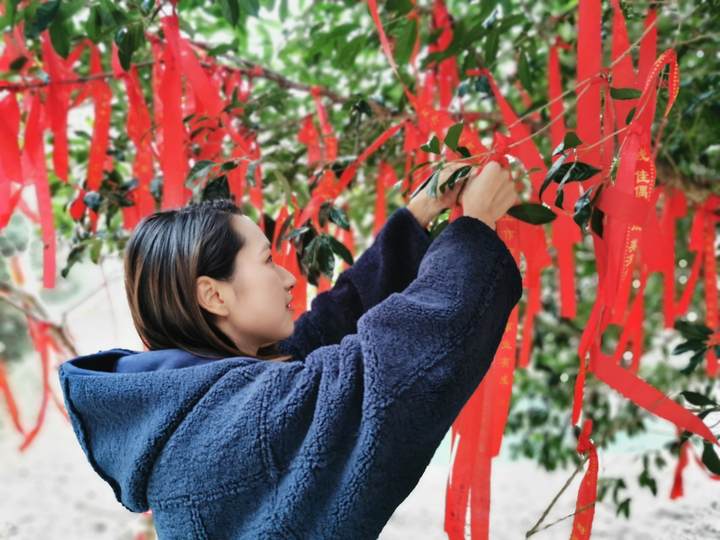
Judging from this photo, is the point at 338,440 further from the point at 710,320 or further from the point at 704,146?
the point at 704,146

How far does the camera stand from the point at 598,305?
2.41ft

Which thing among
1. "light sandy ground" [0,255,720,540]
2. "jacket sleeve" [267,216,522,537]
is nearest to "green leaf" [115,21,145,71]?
"jacket sleeve" [267,216,522,537]

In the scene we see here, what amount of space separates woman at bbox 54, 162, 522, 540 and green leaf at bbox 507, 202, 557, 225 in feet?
0.05

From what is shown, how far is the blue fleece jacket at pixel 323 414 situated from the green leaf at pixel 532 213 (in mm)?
55

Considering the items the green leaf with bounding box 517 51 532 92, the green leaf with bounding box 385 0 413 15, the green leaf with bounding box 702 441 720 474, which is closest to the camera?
the green leaf with bounding box 702 441 720 474

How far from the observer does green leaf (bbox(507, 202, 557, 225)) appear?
76cm

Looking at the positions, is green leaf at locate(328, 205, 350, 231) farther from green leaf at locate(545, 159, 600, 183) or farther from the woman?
green leaf at locate(545, 159, 600, 183)

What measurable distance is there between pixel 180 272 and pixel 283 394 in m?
0.24

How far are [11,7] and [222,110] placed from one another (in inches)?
13.3

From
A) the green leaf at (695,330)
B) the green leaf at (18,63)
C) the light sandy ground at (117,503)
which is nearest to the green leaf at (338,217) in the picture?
the green leaf at (695,330)

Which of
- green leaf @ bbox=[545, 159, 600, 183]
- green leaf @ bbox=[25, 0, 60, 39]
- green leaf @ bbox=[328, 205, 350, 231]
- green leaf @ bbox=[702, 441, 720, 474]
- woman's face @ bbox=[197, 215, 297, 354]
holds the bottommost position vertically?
green leaf @ bbox=[702, 441, 720, 474]

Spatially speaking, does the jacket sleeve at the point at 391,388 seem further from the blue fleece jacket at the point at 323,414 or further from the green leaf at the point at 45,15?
the green leaf at the point at 45,15

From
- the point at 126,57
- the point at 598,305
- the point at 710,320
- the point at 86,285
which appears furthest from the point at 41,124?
the point at 86,285

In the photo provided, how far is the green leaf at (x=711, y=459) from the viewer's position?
97 centimetres
